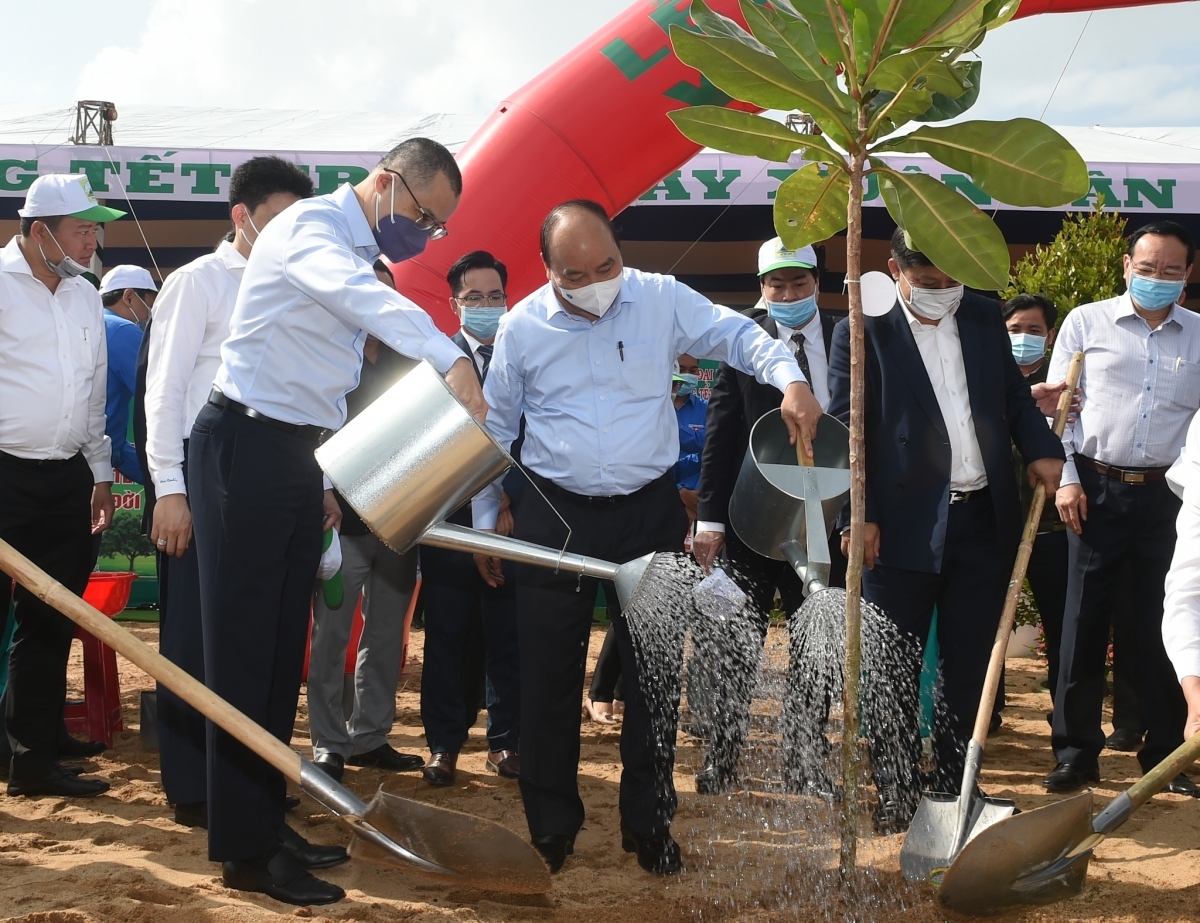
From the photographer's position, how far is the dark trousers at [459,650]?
428 cm

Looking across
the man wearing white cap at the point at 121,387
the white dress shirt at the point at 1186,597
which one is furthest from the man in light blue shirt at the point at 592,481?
the man wearing white cap at the point at 121,387

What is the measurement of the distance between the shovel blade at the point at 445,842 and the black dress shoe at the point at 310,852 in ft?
2.25

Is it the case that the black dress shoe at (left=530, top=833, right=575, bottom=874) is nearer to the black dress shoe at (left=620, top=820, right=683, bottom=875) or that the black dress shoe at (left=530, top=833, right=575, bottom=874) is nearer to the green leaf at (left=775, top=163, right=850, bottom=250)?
the black dress shoe at (left=620, top=820, right=683, bottom=875)

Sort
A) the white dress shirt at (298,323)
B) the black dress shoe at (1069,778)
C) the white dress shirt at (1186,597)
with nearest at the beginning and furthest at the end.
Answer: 1. the white dress shirt at (1186,597)
2. the white dress shirt at (298,323)
3. the black dress shoe at (1069,778)

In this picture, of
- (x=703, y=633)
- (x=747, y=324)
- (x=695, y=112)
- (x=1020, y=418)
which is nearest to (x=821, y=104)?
(x=695, y=112)

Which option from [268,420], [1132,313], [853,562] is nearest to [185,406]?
[268,420]

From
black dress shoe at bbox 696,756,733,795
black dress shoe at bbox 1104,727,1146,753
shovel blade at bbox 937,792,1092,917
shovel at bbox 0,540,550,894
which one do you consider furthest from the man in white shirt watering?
black dress shoe at bbox 1104,727,1146,753

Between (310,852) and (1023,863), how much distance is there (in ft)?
6.23

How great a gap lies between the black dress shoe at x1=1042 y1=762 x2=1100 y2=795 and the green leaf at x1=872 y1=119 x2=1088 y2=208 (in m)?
2.23

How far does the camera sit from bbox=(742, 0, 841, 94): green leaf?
8.73ft

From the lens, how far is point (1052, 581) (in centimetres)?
479

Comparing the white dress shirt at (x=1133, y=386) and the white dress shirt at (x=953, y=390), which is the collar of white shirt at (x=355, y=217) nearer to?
the white dress shirt at (x=953, y=390)

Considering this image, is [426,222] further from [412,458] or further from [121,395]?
[121,395]

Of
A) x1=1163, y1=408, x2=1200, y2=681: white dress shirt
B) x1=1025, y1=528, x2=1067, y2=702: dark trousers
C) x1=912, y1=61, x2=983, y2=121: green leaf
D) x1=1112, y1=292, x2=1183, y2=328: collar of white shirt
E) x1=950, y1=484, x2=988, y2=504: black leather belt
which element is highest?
x1=912, y1=61, x2=983, y2=121: green leaf
